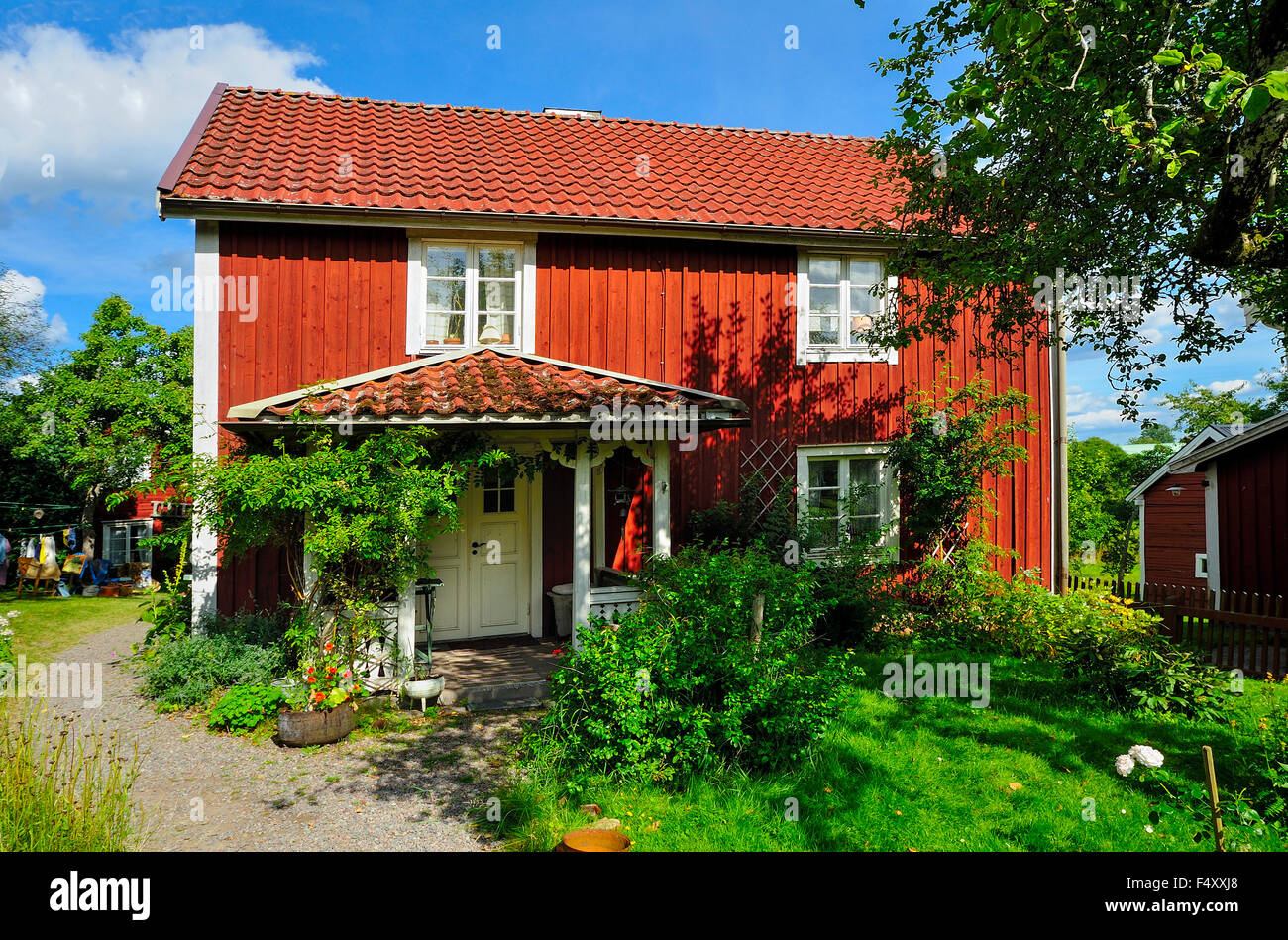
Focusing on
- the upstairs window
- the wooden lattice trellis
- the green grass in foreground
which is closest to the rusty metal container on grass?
the green grass in foreground

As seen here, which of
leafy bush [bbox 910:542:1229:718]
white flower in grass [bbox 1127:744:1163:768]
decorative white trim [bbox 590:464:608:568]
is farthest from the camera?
decorative white trim [bbox 590:464:608:568]

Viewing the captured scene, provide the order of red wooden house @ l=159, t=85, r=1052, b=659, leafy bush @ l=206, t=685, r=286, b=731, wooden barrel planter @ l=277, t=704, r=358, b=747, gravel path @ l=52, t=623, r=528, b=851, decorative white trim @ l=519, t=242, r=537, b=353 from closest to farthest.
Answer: gravel path @ l=52, t=623, r=528, b=851, wooden barrel planter @ l=277, t=704, r=358, b=747, leafy bush @ l=206, t=685, r=286, b=731, red wooden house @ l=159, t=85, r=1052, b=659, decorative white trim @ l=519, t=242, r=537, b=353

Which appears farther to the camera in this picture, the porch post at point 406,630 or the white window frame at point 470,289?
the white window frame at point 470,289

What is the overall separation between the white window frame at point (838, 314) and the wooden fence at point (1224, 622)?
4312mm

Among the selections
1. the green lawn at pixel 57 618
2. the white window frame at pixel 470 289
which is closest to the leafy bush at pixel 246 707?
the white window frame at pixel 470 289

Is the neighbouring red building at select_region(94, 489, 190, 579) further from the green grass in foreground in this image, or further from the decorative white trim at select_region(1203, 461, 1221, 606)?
the decorative white trim at select_region(1203, 461, 1221, 606)

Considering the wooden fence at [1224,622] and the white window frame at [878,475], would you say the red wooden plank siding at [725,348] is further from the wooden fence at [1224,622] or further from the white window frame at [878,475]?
the wooden fence at [1224,622]

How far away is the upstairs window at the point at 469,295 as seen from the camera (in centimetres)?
926

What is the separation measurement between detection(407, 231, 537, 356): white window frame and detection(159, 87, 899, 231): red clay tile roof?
1.51ft

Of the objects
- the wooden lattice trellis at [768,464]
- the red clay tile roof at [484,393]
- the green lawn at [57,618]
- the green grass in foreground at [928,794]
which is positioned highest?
the red clay tile roof at [484,393]

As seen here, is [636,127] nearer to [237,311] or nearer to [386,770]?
[237,311]

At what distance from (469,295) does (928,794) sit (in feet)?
25.2

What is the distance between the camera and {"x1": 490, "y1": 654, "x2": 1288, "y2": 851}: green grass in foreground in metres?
4.42

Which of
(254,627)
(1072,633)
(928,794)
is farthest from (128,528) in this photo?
(1072,633)
